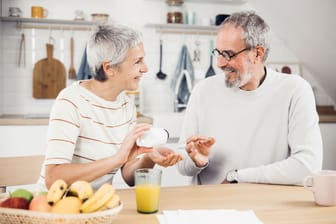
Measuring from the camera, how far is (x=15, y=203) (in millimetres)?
1003

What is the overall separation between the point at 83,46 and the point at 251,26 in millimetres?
2009

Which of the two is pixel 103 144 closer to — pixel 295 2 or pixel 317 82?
pixel 295 2

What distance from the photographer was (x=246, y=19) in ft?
6.19

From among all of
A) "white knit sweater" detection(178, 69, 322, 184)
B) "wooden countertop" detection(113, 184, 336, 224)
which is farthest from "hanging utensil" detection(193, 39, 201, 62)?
"wooden countertop" detection(113, 184, 336, 224)

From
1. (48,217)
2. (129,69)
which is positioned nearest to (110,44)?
(129,69)

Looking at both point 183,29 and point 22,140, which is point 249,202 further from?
point 183,29

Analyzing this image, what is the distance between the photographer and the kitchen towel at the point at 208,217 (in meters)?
1.16

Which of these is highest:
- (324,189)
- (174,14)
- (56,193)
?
(174,14)

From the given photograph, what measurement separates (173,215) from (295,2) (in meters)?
2.70

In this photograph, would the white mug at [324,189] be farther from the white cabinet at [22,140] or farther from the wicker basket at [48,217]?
the white cabinet at [22,140]

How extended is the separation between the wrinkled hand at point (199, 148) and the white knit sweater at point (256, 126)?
79 mm

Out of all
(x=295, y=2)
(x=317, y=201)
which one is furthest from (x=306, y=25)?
(x=317, y=201)

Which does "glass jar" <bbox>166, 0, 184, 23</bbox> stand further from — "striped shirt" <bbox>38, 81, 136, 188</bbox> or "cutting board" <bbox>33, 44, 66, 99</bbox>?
"striped shirt" <bbox>38, 81, 136, 188</bbox>

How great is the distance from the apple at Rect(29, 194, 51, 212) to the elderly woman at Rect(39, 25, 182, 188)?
0.51 metres
